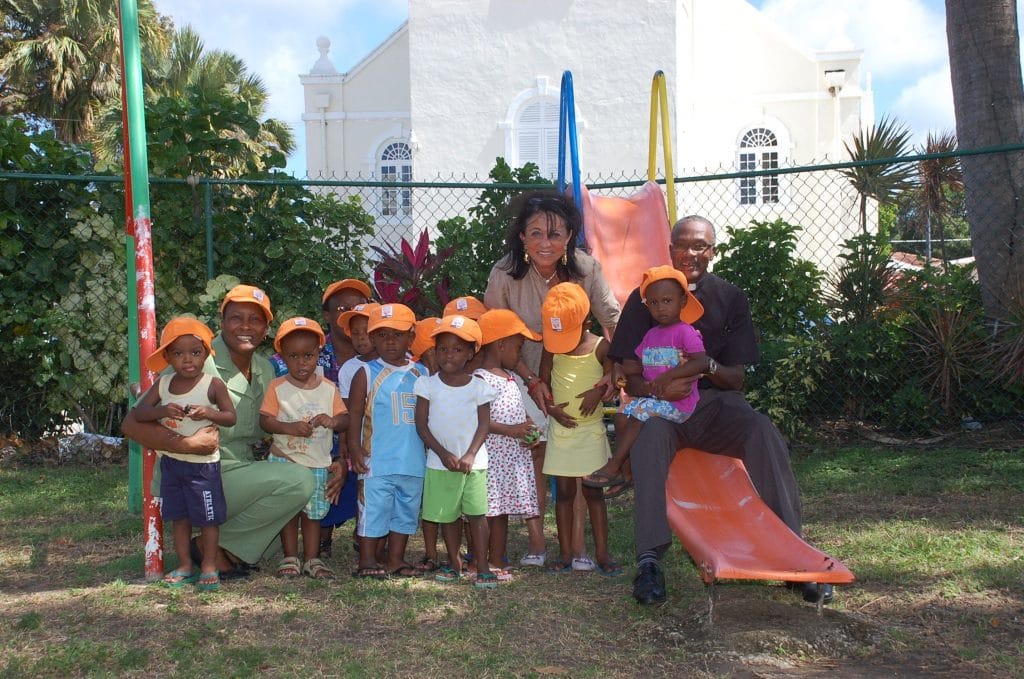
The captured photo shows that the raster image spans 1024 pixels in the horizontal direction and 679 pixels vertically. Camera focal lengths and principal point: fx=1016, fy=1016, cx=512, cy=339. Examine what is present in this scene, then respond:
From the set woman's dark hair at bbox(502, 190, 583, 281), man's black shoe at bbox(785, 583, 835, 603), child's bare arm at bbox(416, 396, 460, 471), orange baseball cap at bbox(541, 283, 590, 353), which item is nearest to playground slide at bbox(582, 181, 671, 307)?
woman's dark hair at bbox(502, 190, 583, 281)

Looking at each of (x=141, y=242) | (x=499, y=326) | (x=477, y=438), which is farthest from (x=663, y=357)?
(x=141, y=242)

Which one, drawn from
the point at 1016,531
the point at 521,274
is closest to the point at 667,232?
the point at 521,274

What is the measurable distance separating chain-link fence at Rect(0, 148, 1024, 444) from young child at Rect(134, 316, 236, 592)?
285 cm

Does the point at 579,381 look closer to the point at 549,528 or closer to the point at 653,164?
the point at 549,528

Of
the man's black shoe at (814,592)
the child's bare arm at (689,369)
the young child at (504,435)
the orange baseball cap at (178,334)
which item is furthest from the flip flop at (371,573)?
the man's black shoe at (814,592)

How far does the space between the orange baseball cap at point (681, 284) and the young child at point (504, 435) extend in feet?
2.17

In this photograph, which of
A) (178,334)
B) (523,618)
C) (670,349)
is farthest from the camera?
(670,349)

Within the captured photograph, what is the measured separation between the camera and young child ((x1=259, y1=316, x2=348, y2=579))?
493 cm

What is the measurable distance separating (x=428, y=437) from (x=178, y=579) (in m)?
1.34

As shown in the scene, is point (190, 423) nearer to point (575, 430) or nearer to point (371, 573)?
point (371, 573)

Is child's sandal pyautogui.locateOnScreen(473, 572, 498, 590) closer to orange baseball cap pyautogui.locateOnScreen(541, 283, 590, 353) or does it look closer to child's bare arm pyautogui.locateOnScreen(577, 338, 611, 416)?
child's bare arm pyautogui.locateOnScreen(577, 338, 611, 416)

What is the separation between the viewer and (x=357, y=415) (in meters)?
4.99

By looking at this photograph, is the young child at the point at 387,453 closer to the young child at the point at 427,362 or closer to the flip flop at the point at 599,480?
the young child at the point at 427,362

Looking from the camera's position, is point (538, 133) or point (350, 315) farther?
point (538, 133)
